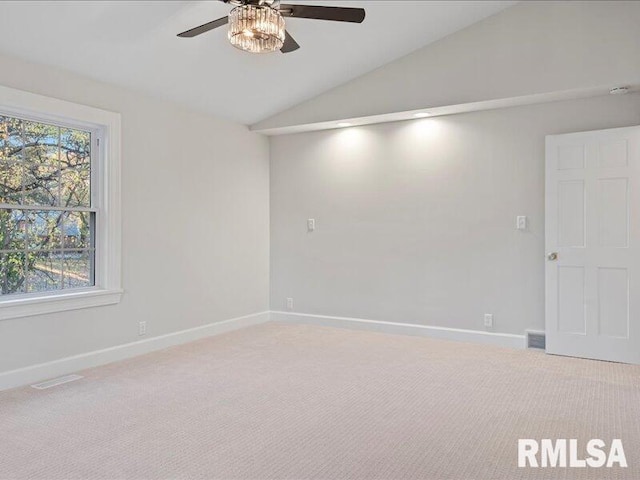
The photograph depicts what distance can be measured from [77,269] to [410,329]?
10.7ft

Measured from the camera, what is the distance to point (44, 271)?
395 cm

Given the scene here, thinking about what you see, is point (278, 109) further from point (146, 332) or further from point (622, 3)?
point (622, 3)

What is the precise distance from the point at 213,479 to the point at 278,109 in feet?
13.8

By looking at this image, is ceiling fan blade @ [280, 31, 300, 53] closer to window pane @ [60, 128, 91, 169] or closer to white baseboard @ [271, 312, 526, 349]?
window pane @ [60, 128, 91, 169]

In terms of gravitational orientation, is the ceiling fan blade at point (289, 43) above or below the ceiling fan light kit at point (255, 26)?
above

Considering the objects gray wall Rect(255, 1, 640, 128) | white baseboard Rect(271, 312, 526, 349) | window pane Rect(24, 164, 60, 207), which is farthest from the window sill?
gray wall Rect(255, 1, 640, 128)

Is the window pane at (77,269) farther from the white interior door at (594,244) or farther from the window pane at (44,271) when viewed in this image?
the white interior door at (594,244)

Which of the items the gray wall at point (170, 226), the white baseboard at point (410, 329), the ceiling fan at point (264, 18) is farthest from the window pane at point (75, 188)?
the white baseboard at point (410, 329)

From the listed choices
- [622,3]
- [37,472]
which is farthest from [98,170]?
[622,3]

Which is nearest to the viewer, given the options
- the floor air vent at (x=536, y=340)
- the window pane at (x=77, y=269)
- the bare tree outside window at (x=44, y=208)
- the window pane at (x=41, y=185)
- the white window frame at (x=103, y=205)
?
the bare tree outside window at (x=44, y=208)

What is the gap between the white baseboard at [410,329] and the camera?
4.86 metres

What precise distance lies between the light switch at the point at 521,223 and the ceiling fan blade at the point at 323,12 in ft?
8.91

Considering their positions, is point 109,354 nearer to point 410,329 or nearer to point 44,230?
point 44,230

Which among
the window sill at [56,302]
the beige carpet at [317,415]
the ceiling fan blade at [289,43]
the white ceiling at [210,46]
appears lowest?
the beige carpet at [317,415]
